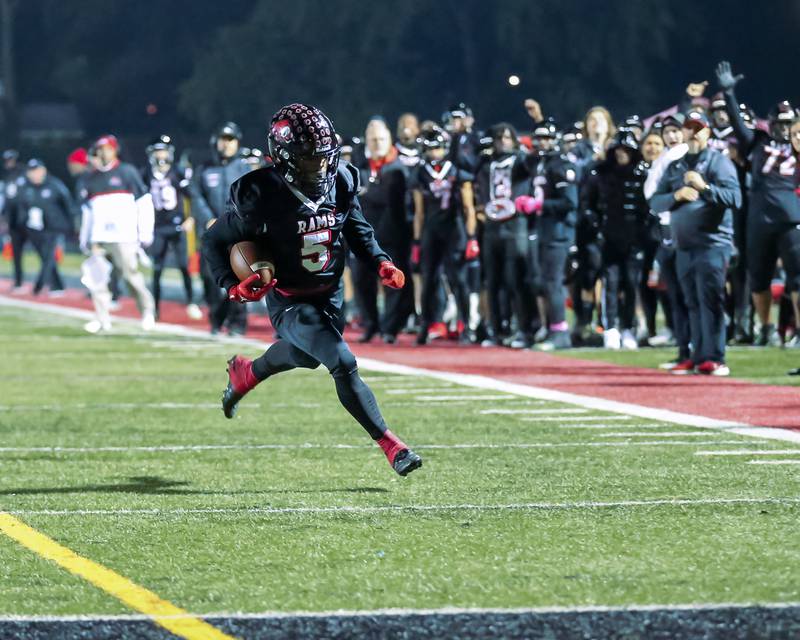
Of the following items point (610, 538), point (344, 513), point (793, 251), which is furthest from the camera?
point (793, 251)

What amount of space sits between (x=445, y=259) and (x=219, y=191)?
2.41 m

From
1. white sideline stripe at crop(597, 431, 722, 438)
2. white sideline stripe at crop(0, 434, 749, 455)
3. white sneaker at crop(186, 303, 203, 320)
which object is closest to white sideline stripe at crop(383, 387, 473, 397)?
white sideline stripe at crop(597, 431, 722, 438)

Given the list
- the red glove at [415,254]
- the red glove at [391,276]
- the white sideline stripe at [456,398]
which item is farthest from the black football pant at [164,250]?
the red glove at [391,276]

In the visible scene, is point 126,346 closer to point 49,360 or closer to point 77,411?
point 49,360

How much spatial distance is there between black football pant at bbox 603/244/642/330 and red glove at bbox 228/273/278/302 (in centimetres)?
952

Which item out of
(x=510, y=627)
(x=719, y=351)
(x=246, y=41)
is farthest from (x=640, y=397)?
(x=246, y=41)

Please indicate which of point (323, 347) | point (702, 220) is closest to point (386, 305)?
point (702, 220)

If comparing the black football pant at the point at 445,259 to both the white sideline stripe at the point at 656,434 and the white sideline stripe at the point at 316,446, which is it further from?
the white sideline stripe at the point at 316,446

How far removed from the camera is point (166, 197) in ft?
80.0

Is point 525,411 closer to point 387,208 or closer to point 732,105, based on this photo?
point 732,105

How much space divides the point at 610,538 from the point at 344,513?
1334 millimetres

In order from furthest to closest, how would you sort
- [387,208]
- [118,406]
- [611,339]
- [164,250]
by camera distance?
[164,250] → [387,208] → [611,339] → [118,406]

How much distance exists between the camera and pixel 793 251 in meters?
17.3

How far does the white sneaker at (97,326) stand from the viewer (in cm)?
2239
